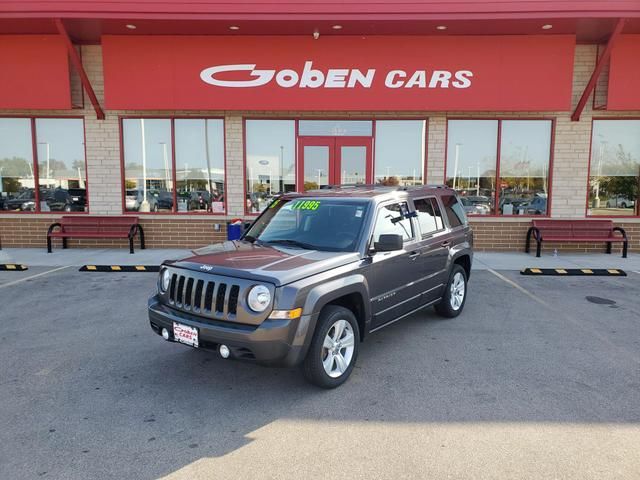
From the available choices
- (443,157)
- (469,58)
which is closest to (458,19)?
(469,58)

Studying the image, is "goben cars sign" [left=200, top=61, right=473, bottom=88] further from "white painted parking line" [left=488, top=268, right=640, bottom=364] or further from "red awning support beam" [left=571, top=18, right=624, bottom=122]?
"white painted parking line" [left=488, top=268, right=640, bottom=364]

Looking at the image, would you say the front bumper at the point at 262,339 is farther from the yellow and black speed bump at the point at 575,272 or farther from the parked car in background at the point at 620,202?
the parked car in background at the point at 620,202

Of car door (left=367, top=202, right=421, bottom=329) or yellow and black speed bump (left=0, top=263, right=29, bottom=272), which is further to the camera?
yellow and black speed bump (left=0, top=263, right=29, bottom=272)

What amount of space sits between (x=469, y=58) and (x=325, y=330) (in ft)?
31.6

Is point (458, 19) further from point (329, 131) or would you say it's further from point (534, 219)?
point (534, 219)

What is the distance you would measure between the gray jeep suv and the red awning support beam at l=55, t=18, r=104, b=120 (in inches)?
330

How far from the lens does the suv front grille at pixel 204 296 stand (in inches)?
152

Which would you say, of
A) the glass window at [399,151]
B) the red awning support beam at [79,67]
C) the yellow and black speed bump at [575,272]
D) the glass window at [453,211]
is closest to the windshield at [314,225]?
the glass window at [453,211]

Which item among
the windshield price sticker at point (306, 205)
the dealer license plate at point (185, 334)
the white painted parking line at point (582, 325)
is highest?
the windshield price sticker at point (306, 205)

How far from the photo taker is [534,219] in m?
12.2

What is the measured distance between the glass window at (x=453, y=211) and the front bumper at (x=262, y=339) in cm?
327

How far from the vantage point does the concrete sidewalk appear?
1043 centimetres

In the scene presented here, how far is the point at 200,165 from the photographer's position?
12.5m

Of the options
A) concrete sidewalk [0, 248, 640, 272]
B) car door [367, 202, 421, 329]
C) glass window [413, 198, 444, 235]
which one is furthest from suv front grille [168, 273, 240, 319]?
concrete sidewalk [0, 248, 640, 272]
